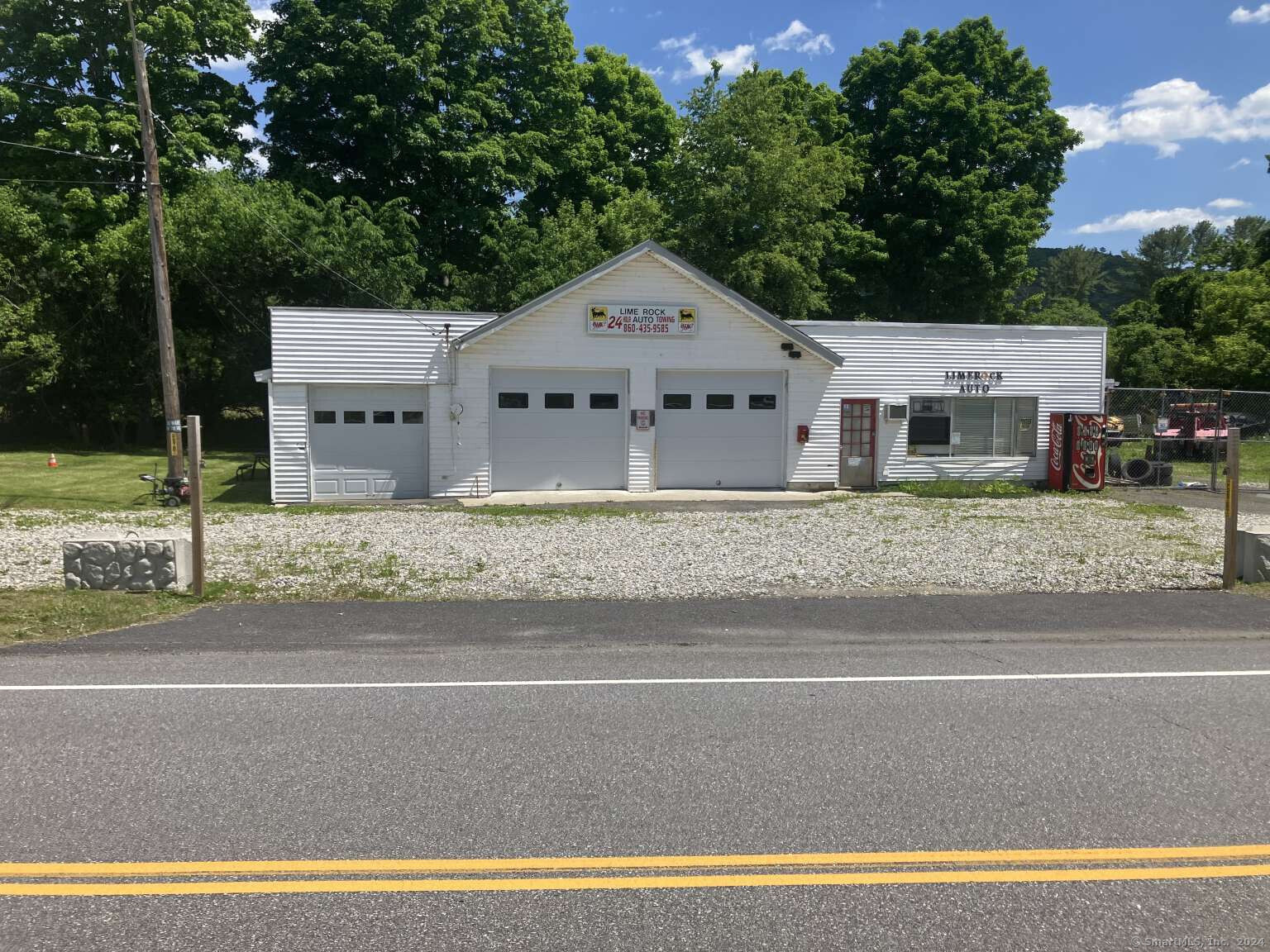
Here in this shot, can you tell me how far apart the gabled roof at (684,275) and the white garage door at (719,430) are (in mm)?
1050

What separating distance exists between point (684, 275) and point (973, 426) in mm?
8064

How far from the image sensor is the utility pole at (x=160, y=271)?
17406mm

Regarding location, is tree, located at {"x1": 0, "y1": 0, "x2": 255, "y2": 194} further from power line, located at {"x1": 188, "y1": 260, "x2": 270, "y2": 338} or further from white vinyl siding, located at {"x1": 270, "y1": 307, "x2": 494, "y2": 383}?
white vinyl siding, located at {"x1": 270, "y1": 307, "x2": 494, "y2": 383}

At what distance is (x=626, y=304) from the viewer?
62.9ft

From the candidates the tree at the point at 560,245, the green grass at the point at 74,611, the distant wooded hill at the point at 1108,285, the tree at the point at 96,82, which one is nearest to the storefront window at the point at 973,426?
the tree at the point at 560,245

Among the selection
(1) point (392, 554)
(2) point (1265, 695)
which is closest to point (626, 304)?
(1) point (392, 554)

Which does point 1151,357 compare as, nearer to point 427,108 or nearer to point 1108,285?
point 427,108

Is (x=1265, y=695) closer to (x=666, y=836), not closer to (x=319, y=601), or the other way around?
(x=666, y=836)

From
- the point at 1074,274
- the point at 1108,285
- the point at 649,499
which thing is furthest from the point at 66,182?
the point at 1108,285

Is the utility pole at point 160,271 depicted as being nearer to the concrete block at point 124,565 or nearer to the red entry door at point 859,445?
the concrete block at point 124,565

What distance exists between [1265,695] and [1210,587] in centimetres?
483

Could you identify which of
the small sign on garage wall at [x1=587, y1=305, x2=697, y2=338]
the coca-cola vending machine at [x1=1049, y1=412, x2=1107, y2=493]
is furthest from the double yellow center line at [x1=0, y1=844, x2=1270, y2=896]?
the coca-cola vending machine at [x1=1049, y1=412, x2=1107, y2=493]

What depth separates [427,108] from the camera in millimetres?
35062

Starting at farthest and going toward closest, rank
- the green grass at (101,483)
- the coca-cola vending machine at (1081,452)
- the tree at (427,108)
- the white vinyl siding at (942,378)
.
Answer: the tree at (427,108) → the coca-cola vending machine at (1081,452) → the white vinyl siding at (942,378) → the green grass at (101,483)
